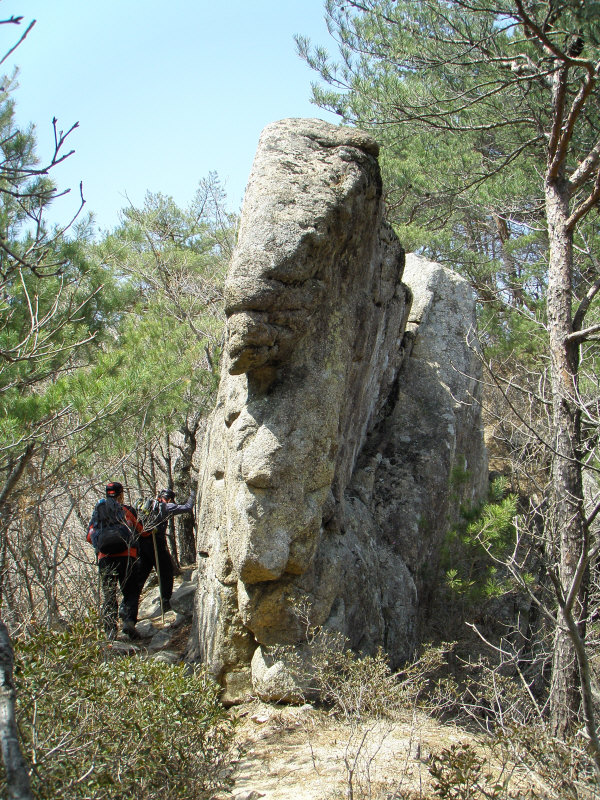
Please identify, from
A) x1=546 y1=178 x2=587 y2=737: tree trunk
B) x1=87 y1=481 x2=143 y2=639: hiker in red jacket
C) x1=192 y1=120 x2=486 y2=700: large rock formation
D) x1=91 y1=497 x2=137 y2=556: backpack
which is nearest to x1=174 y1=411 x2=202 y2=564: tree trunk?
x1=87 y1=481 x2=143 y2=639: hiker in red jacket

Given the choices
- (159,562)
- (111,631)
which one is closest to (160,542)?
(159,562)

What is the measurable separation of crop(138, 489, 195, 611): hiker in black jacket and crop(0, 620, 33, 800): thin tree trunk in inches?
194

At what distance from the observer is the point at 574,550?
520cm

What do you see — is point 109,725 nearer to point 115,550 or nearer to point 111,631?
point 111,631

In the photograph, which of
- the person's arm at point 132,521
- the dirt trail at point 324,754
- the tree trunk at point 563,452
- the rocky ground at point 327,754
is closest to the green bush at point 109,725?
the rocky ground at point 327,754

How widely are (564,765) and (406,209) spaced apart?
9511 mm

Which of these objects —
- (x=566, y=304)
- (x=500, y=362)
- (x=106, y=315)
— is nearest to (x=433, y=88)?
(x=566, y=304)

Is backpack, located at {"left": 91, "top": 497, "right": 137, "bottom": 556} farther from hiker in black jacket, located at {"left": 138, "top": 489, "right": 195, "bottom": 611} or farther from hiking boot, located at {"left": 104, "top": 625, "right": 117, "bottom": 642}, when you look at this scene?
hiking boot, located at {"left": 104, "top": 625, "right": 117, "bottom": 642}

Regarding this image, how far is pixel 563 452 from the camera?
5.39 meters

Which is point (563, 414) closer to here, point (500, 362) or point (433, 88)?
point (433, 88)

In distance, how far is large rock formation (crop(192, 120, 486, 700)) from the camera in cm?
536

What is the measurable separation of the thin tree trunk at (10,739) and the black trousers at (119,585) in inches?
171

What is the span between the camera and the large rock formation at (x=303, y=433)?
536cm

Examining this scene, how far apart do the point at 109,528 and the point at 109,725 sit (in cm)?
341
